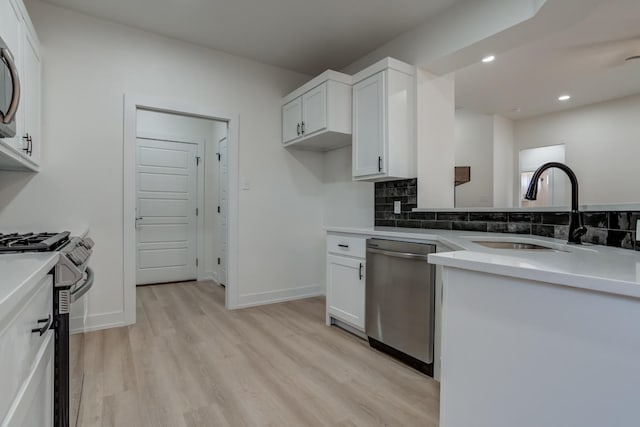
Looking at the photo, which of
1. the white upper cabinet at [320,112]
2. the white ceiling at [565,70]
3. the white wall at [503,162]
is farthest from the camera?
the white wall at [503,162]

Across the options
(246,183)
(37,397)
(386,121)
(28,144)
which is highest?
(386,121)

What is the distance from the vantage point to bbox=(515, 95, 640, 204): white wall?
3494 millimetres

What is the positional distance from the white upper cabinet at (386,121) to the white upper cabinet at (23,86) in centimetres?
233

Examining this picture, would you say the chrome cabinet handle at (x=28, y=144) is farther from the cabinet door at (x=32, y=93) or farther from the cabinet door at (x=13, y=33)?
the cabinet door at (x=13, y=33)

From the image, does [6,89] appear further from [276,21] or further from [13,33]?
[276,21]

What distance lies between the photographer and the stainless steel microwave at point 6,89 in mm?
1194

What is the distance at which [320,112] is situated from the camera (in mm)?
3047

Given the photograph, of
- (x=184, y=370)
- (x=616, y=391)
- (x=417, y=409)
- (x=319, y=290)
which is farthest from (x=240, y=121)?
(x=616, y=391)

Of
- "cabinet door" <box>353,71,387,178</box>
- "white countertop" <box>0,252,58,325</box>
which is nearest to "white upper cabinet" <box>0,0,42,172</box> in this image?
"white countertop" <box>0,252,58,325</box>

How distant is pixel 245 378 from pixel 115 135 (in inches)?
90.4

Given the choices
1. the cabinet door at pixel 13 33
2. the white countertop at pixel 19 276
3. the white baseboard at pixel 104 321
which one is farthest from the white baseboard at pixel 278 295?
the white countertop at pixel 19 276

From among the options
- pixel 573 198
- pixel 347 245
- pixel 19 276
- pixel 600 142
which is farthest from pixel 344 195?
pixel 19 276

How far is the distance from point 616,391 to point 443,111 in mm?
2697

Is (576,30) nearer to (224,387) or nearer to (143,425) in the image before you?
(224,387)
